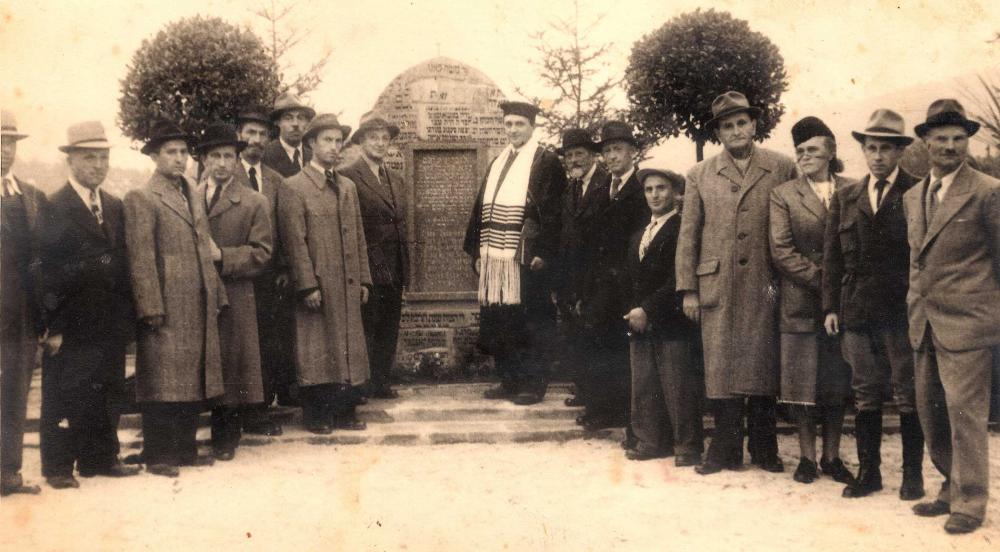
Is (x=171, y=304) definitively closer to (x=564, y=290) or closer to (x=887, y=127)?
(x=564, y=290)

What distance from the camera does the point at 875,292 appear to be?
4.99m

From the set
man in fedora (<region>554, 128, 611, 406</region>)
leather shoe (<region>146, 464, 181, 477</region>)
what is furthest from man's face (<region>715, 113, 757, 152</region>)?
leather shoe (<region>146, 464, 181, 477</region>)

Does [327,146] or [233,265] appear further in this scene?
[327,146]

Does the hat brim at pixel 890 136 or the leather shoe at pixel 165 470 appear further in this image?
the leather shoe at pixel 165 470

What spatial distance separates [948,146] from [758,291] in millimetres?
1396

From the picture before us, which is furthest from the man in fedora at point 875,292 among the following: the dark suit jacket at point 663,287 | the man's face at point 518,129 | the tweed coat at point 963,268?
the man's face at point 518,129

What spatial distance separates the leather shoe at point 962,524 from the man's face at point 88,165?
16.0 feet

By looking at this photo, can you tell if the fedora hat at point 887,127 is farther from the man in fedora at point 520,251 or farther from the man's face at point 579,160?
the man in fedora at point 520,251

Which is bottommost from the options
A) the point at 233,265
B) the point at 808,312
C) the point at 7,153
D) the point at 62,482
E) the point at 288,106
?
the point at 62,482

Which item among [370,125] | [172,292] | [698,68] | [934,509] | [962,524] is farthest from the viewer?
[698,68]

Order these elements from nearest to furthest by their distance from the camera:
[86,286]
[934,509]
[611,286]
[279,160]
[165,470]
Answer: [934,509], [86,286], [165,470], [611,286], [279,160]

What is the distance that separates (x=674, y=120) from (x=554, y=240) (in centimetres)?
363

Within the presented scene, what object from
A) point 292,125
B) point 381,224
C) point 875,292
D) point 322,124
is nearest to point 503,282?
point 381,224

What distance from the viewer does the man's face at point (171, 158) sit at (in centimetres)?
577
